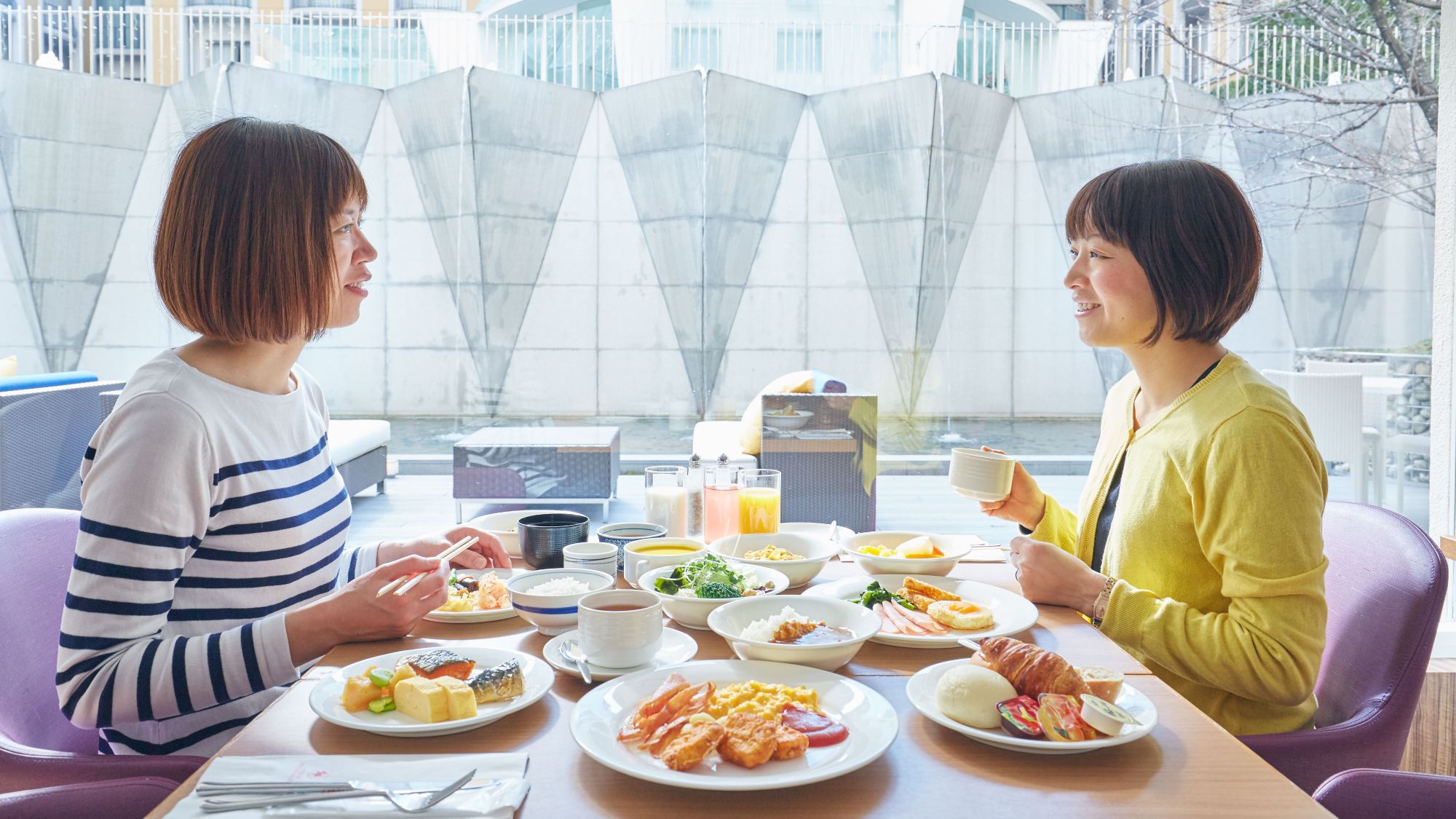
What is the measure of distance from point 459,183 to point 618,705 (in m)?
6.10

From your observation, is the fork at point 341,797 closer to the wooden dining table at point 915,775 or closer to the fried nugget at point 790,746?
the wooden dining table at point 915,775

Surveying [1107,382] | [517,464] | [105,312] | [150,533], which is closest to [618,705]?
[150,533]

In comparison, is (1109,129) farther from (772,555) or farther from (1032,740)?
(1032,740)

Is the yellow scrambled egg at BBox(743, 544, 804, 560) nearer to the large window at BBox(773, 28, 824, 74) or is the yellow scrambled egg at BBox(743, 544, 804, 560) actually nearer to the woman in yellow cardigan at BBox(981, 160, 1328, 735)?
the woman in yellow cardigan at BBox(981, 160, 1328, 735)

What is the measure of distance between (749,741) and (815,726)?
81mm

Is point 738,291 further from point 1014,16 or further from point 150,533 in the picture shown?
point 150,533

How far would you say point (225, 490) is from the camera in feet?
3.79

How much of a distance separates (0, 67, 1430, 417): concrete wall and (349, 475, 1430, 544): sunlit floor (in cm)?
78

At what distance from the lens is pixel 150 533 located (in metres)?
1.03

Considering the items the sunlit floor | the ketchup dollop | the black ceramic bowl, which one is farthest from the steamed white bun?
the sunlit floor

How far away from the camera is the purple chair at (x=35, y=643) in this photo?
1021mm

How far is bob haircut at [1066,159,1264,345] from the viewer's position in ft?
4.39

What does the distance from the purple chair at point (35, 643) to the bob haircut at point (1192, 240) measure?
1311 millimetres

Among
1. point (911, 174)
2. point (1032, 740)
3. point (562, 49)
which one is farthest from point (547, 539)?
point (562, 49)
